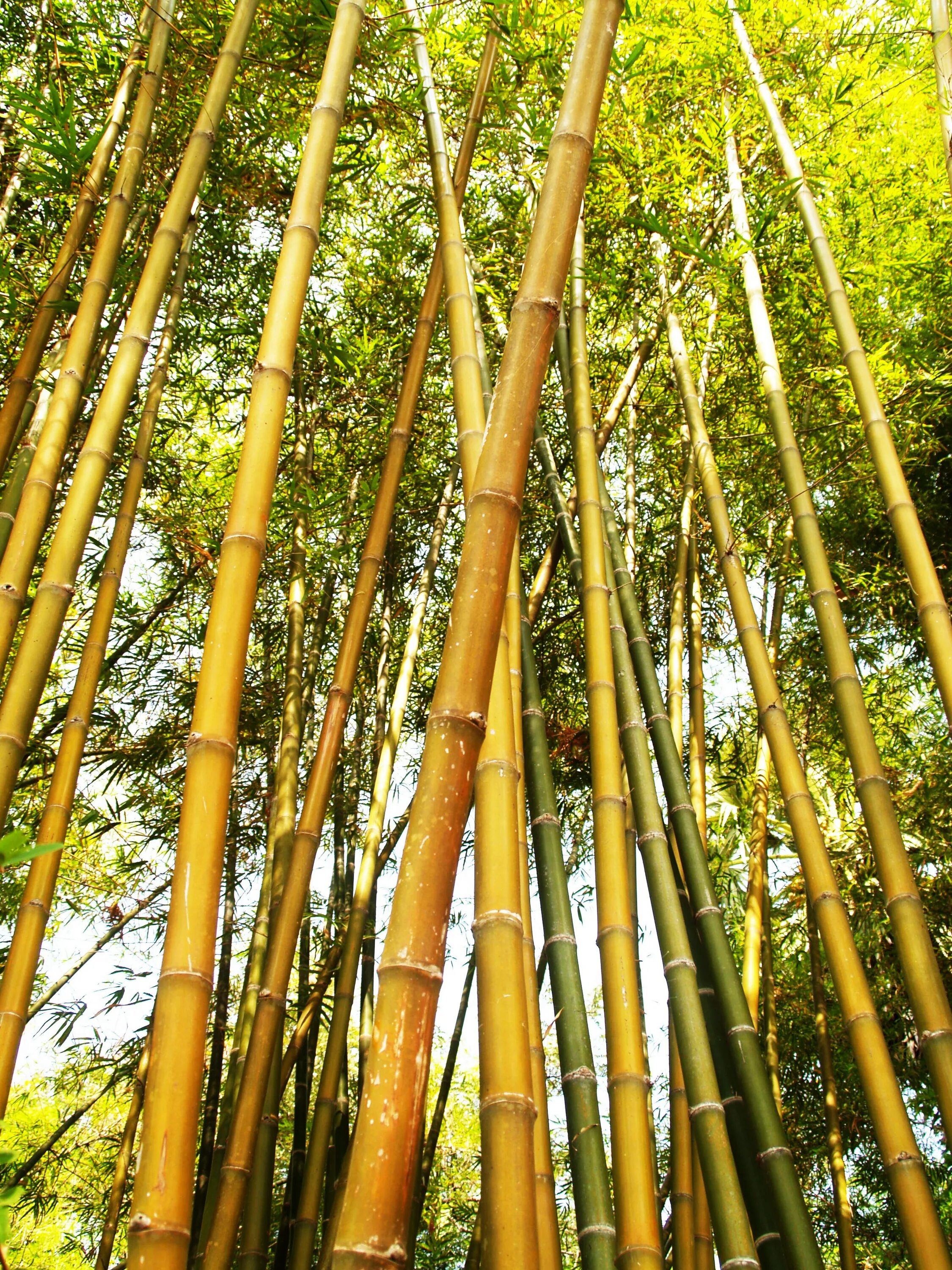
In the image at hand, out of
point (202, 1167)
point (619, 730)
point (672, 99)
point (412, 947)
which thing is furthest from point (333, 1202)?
point (672, 99)

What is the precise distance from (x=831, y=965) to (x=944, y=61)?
6.28ft

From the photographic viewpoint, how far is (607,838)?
1.79 metres

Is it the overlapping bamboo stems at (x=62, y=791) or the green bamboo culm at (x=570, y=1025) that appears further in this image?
the green bamboo culm at (x=570, y=1025)

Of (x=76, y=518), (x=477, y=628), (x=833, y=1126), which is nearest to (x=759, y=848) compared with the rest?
(x=833, y=1126)

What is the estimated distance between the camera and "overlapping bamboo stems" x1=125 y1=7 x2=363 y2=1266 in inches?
41.2

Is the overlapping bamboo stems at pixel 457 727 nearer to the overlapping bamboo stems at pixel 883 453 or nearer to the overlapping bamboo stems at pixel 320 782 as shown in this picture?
the overlapping bamboo stems at pixel 320 782

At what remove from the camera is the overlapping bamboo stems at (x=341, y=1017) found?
216 centimetres

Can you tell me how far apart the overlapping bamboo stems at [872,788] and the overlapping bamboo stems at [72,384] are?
1.46 meters

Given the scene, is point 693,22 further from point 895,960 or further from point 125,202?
point 895,960

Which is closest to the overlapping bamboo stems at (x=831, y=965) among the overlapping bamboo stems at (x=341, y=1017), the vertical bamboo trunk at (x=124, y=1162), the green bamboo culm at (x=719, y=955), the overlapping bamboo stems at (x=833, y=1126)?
the green bamboo culm at (x=719, y=955)

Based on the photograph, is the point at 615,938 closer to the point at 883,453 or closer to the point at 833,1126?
the point at 883,453

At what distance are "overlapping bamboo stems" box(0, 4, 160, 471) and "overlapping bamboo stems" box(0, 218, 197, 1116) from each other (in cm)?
28

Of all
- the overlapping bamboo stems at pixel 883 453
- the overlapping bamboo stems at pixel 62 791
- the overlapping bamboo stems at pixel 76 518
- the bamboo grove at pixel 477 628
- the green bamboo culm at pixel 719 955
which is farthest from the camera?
the overlapping bamboo stems at pixel 883 453

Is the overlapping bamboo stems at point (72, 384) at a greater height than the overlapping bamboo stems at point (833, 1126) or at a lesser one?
greater
